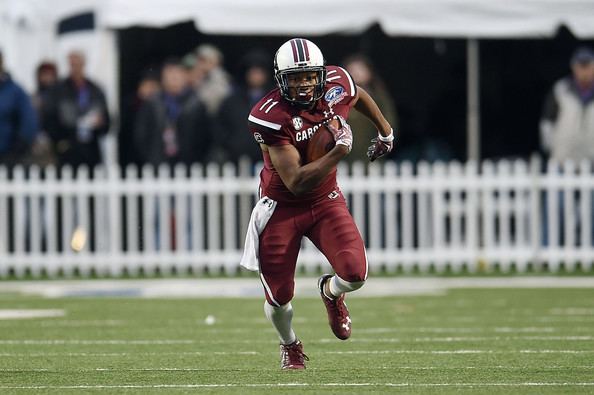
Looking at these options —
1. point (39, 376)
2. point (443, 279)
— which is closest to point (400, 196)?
point (443, 279)

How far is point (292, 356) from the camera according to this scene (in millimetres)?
9156

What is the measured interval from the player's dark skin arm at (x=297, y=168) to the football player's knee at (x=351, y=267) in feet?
1.54

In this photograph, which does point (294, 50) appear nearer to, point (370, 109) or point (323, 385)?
point (370, 109)

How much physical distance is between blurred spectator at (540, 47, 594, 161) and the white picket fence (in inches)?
24.7

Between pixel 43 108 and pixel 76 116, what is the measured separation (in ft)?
1.42

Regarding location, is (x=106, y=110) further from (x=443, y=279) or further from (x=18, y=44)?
(x=443, y=279)

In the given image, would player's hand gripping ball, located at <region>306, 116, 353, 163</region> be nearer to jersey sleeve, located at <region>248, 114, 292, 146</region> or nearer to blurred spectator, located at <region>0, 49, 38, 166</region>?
jersey sleeve, located at <region>248, 114, 292, 146</region>

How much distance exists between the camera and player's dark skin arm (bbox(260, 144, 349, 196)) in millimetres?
8852

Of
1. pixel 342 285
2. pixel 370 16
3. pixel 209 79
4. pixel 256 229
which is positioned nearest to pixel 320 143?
pixel 256 229

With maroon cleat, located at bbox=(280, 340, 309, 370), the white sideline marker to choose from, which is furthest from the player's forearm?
the white sideline marker

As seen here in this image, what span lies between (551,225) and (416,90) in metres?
4.77

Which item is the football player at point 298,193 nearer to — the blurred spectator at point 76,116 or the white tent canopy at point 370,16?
the white tent canopy at point 370,16

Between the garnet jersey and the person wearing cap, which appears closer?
the garnet jersey

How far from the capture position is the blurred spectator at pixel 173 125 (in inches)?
708
